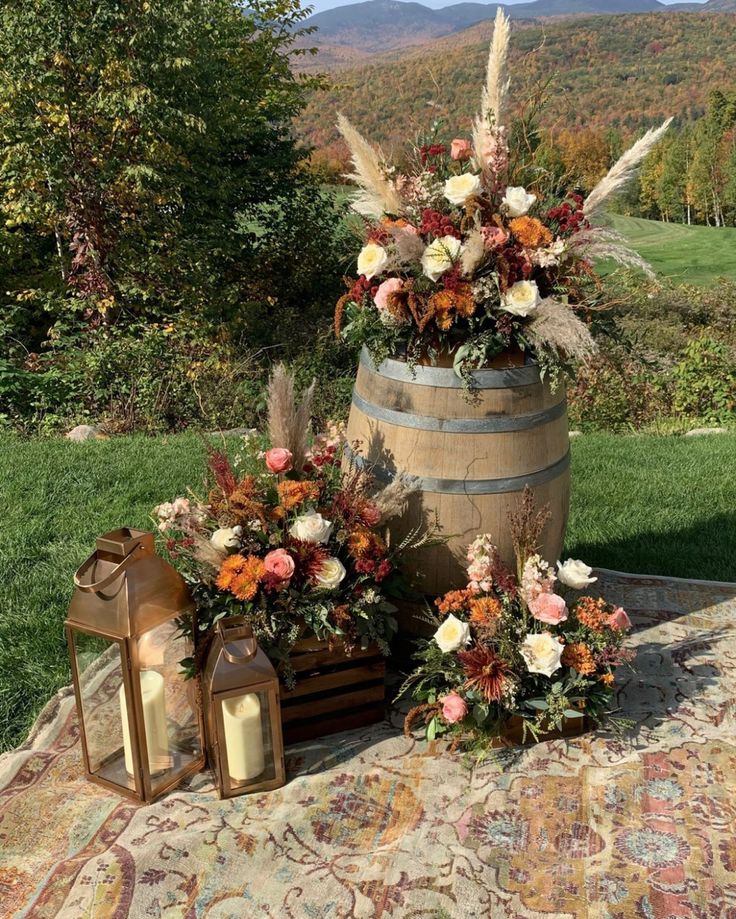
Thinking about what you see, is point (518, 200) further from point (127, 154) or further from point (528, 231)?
point (127, 154)

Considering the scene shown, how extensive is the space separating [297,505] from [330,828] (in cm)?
88

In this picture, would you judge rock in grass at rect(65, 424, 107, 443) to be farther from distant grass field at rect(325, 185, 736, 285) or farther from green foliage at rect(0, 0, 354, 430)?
distant grass field at rect(325, 185, 736, 285)

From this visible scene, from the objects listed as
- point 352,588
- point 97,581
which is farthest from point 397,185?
point 97,581

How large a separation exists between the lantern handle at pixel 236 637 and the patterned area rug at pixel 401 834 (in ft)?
1.46

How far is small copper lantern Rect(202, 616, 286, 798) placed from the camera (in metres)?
2.13

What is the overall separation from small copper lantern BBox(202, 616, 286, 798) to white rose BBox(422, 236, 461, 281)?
1.14 m

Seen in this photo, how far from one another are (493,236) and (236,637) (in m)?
1.36

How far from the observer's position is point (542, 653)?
7.86 ft

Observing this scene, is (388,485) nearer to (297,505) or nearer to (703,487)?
(297,505)

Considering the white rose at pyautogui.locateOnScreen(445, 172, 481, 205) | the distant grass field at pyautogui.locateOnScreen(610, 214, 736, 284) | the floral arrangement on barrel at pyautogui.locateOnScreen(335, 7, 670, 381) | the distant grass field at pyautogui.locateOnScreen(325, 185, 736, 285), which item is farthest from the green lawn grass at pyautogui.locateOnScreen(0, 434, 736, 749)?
the distant grass field at pyautogui.locateOnScreen(610, 214, 736, 284)

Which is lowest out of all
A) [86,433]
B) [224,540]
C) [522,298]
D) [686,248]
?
[686,248]

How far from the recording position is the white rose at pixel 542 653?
2385 mm

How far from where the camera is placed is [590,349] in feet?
7.73

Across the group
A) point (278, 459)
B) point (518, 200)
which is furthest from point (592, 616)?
point (518, 200)
